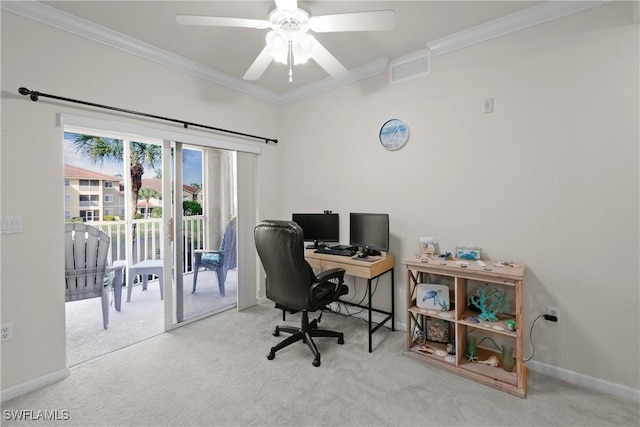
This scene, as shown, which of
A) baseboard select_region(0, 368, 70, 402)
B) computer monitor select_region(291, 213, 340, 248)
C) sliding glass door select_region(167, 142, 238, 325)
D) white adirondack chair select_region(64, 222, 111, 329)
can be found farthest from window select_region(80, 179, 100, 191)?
computer monitor select_region(291, 213, 340, 248)

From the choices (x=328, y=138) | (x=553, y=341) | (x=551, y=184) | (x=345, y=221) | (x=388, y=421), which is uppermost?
(x=328, y=138)

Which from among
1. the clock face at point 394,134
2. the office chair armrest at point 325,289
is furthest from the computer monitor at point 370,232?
the clock face at point 394,134

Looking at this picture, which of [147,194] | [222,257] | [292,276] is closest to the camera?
[292,276]

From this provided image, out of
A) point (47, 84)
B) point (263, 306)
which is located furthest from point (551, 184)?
point (47, 84)

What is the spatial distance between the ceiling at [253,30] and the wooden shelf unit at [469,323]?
6.30 ft

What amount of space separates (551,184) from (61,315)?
3823 mm

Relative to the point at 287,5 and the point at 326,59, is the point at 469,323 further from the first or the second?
the point at 287,5

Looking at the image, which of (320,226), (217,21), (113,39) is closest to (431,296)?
(320,226)

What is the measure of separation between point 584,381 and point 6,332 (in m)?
3.99

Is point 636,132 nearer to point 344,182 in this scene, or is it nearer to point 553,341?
point 553,341

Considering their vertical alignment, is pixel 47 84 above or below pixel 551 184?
above

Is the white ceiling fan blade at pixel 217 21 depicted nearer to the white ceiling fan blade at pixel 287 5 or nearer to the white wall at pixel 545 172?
the white ceiling fan blade at pixel 287 5

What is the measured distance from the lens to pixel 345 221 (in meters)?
3.30

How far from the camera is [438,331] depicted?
2.48 meters
